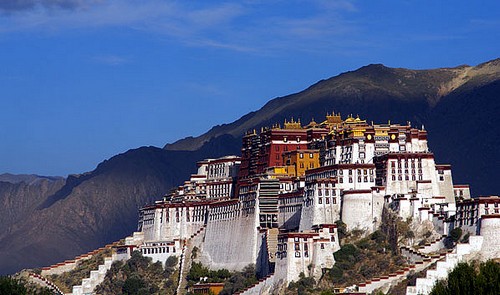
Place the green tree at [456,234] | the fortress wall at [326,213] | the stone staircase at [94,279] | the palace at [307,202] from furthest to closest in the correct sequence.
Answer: the stone staircase at [94,279]
the fortress wall at [326,213]
the palace at [307,202]
the green tree at [456,234]

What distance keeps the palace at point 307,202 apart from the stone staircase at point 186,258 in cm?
18

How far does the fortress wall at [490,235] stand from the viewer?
449 ft

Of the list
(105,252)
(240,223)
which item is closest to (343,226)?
(240,223)

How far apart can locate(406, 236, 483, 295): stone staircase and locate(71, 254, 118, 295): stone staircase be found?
2183 inches

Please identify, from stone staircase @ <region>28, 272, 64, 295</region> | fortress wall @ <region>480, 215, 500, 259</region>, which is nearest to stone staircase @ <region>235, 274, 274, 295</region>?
fortress wall @ <region>480, 215, 500, 259</region>

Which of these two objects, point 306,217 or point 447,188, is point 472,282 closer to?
point 306,217

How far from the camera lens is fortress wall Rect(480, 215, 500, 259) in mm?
136750

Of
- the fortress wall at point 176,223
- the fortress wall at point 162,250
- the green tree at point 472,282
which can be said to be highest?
the fortress wall at point 176,223

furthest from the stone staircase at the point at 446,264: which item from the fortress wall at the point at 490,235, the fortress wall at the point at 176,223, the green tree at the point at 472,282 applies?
the fortress wall at the point at 176,223

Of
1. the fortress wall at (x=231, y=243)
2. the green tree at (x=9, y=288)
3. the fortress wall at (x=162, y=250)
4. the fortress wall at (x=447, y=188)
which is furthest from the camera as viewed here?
the fortress wall at (x=162, y=250)

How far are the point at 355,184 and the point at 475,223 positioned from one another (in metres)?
18.6

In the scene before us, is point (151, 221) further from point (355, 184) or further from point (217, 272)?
point (355, 184)

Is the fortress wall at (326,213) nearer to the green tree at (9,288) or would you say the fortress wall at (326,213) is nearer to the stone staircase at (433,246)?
the stone staircase at (433,246)

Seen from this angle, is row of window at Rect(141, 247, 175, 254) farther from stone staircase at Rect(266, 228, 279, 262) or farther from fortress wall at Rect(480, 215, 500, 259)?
fortress wall at Rect(480, 215, 500, 259)
